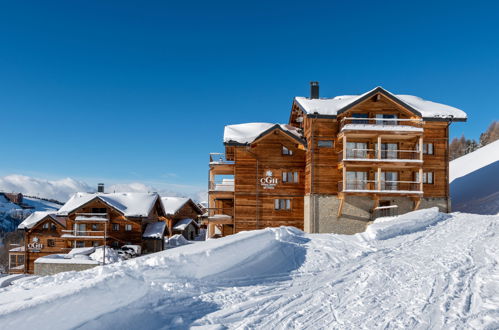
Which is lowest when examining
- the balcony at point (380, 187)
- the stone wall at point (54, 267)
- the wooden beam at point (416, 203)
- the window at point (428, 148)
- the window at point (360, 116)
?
the stone wall at point (54, 267)

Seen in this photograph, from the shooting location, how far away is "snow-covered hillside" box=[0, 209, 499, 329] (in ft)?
22.1

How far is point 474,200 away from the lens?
3200 centimetres

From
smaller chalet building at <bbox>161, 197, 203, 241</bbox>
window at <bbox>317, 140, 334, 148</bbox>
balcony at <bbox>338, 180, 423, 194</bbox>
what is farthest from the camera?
smaller chalet building at <bbox>161, 197, 203, 241</bbox>

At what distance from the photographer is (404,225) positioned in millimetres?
17625

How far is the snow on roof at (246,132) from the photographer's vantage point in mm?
27578

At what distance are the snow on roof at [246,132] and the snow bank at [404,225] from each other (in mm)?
11079

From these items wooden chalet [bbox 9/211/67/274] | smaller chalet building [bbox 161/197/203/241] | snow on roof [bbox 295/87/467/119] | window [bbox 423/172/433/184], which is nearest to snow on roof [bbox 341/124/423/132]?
snow on roof [bbox 295/87/467/119]

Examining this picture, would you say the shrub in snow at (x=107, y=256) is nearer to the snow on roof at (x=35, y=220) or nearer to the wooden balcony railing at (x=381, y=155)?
the snow on roof at (x=35, y=220)

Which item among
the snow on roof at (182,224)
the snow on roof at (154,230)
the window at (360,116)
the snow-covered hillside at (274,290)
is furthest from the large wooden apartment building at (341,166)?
the snow on roof at (182,224)

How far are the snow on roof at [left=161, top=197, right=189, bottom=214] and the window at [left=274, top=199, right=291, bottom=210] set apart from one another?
94.3ft

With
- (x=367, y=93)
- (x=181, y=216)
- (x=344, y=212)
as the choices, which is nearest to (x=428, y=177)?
(x=344, y=212)

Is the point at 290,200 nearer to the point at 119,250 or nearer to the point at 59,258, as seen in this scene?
the point at 119,250

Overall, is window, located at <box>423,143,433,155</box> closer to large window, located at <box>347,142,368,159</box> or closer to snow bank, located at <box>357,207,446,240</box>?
large window, located at <box>347,142,368,159</box>

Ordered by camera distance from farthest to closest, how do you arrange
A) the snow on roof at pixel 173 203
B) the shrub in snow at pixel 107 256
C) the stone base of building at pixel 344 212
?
the snow on roof at pixel 173 203
the shrub in snow at pixel 107 256
the stone base of building at pixel 344 212
